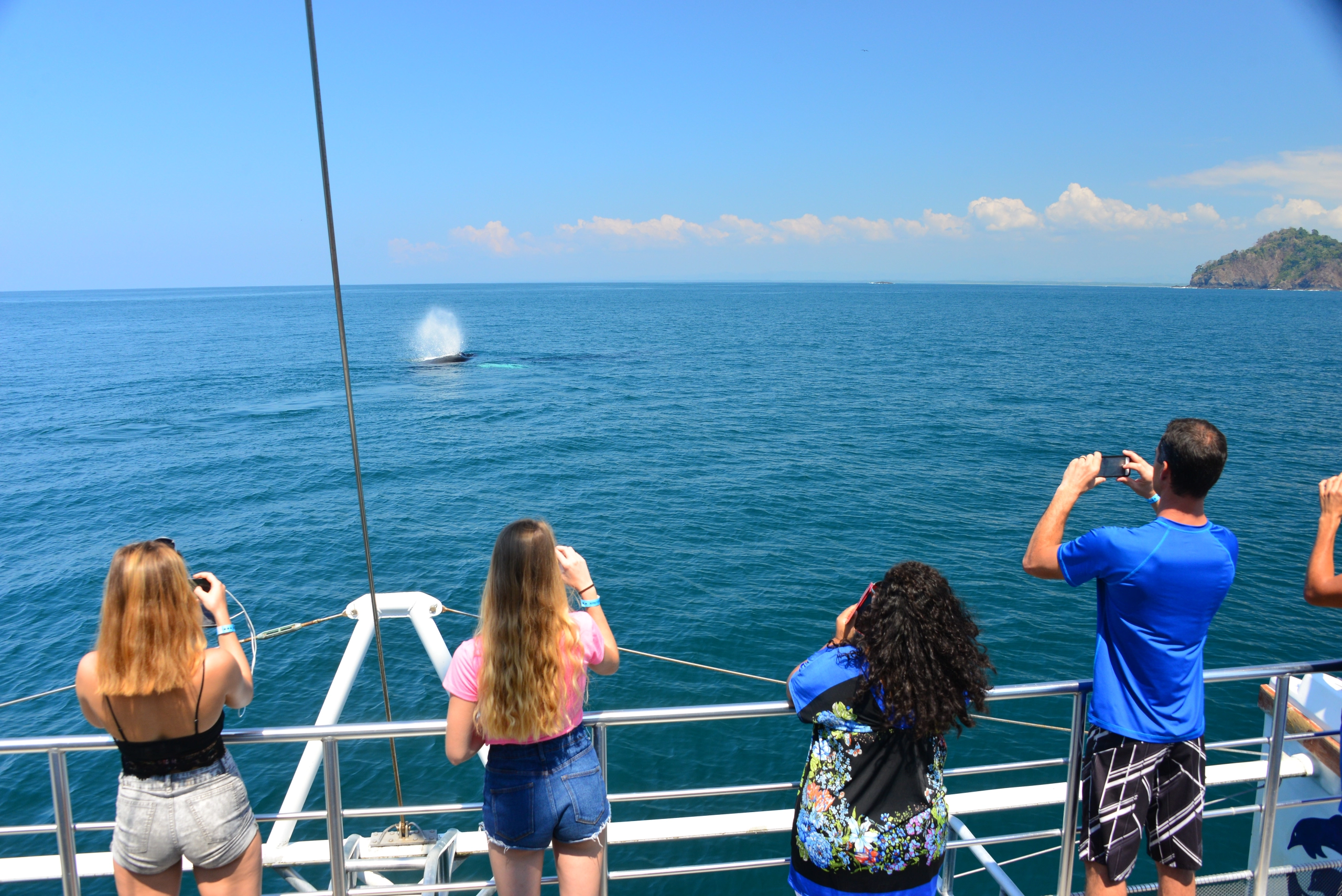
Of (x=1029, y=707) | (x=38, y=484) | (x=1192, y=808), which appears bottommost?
(x=1029, y=707)

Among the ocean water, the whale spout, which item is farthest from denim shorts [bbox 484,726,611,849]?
the whale spout

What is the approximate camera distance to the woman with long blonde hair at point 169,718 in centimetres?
259

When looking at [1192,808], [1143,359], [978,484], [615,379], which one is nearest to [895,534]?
[978,484]

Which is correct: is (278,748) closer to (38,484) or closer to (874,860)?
(874,860)

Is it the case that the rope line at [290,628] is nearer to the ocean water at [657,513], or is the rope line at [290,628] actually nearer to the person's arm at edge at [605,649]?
the person's arm at edge at [605,649]

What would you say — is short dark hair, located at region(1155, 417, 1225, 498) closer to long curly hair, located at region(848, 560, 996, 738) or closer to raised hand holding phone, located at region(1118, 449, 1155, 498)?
raised hand holding phone, located at region(1118, 449, 1155, 498)

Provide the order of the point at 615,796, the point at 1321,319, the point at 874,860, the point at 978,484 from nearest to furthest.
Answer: the point at 874,860 < the point at 615,796 < the point at 978,484 < the point at 1321,319

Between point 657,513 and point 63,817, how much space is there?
70.1ft

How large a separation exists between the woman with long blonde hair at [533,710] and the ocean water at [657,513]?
25.1ft

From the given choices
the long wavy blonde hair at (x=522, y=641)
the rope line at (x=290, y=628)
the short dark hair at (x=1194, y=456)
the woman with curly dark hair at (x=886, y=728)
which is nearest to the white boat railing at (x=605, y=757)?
the long wavy blonde hair at (x=522, y=641)

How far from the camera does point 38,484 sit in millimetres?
27531

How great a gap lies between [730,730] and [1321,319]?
124 meters

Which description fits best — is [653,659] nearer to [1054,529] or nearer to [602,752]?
Result: [602,752]

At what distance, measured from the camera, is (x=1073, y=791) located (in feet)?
11.1
